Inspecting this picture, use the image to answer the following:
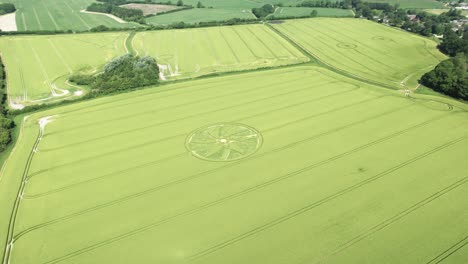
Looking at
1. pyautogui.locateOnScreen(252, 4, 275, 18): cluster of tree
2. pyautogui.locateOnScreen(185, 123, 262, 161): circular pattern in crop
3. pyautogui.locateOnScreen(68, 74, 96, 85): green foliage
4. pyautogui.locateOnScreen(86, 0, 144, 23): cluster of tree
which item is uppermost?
pyautogui.locateOnScreen(86, 0, 144, 23): cluster of tree

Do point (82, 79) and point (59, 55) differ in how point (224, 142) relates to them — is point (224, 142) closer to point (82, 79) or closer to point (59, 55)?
point (82, 79)

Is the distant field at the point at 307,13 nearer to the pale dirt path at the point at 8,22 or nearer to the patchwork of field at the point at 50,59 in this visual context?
the patchwork of field at the point at 50,59

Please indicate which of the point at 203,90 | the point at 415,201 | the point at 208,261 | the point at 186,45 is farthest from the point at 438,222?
the point at 186,45

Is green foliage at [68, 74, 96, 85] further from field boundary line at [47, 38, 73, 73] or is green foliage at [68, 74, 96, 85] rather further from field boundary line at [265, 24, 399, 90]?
field boundary line at [265, 24, 399, 90]

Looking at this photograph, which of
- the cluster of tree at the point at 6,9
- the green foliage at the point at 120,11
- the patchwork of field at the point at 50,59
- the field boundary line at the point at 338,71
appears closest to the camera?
the patchwork of field at the point at 50,59

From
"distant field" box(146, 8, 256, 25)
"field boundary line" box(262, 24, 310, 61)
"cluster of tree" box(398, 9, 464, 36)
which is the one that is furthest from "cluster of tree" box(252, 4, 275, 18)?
"cluster of tree" box(398, 9, 464, 36)

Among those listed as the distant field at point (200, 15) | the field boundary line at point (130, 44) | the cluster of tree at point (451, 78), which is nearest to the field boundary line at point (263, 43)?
the distant field at point (200, 15)
